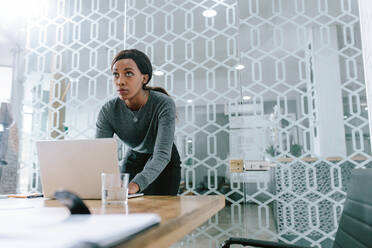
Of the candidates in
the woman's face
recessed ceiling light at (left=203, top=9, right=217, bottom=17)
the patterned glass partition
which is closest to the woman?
the woman's face

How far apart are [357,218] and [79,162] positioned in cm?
88

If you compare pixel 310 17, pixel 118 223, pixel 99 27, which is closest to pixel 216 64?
pixel 310 17

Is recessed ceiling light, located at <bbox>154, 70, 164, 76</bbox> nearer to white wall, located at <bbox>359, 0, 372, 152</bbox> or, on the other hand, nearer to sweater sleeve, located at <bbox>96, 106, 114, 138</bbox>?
sweater sleeve, located at <bbox>96, 106, 114, 138</bbox>

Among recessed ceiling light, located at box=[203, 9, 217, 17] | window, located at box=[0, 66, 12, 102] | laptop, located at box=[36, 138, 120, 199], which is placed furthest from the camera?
window, located at box=[0, 66, 12, 102]

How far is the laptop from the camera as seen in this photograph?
Result: 1.08 meters

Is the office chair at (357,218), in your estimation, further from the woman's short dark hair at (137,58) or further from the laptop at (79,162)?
the woman's short dark hair at (137,58)

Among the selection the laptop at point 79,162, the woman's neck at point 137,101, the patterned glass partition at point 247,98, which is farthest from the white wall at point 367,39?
the laptop at point 79,162

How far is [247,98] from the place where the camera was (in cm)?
255

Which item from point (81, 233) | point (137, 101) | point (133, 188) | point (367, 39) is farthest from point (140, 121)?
point (367, 39)

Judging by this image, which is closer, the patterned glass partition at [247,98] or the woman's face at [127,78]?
the woman's face at [127,78]

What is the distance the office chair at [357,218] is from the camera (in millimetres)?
830

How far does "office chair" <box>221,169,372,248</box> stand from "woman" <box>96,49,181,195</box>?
2.80 feet

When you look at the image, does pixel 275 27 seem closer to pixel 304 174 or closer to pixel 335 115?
pixel 335 115

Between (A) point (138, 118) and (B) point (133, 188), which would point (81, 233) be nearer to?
(B) point (133, 188)
